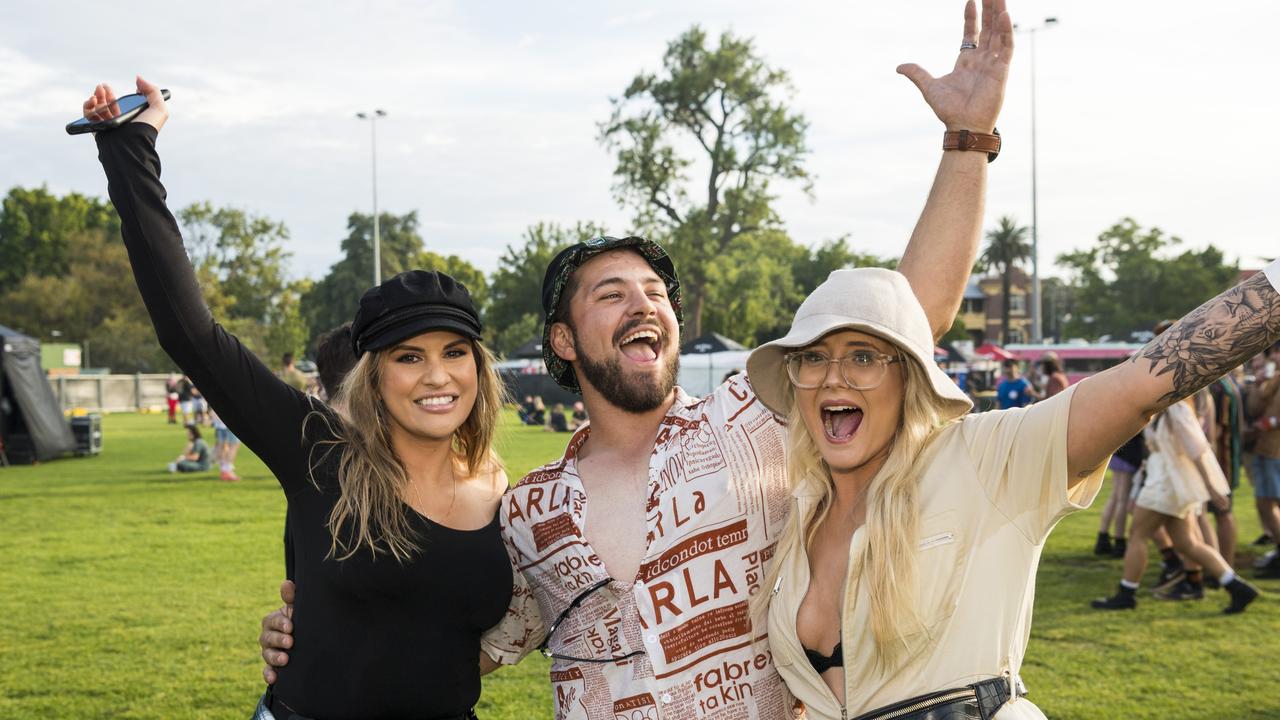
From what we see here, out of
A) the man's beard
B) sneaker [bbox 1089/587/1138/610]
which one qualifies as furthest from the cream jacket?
sneaker [bbox 1089/587/1138/610]

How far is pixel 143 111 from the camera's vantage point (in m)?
2.51

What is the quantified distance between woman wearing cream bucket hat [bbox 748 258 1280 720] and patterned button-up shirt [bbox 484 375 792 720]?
16 cm

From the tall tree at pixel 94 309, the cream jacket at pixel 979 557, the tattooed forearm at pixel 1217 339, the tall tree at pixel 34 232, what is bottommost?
the cream jacket at pixel 979 557

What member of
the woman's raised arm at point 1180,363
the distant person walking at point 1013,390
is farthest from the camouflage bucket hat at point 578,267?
the distant person walking at point 1013,390

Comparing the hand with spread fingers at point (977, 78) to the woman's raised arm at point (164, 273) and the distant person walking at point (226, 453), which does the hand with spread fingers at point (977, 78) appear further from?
the distant person walking at point (226, 453)

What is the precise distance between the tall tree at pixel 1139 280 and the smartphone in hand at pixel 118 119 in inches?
2415

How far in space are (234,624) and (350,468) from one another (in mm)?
5733

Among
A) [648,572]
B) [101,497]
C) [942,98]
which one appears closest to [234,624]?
[648,572]

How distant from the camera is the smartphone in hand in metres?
2.43

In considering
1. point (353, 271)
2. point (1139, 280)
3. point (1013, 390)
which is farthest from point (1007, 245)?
point (1013, 390)

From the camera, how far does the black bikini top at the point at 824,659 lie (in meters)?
2.37

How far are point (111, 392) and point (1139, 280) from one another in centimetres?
5885

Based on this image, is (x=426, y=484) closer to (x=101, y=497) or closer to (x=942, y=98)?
(x=942, y=98)

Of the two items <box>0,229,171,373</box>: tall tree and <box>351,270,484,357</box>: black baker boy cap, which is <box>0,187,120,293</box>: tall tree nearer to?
<box>0,229,171,373</box>: tall tree
